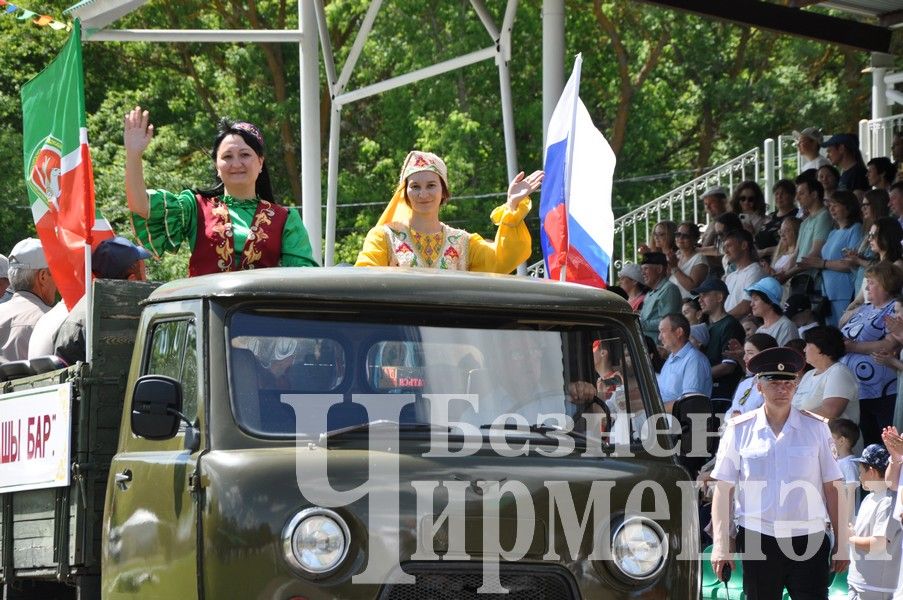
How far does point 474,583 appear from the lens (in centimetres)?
548

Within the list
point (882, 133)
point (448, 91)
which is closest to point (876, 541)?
point (882, 133)

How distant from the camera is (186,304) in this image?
5.89 metres

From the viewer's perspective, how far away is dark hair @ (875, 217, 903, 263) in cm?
1224

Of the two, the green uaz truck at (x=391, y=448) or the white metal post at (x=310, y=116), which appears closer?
the green uaz truck at (x=391, y=448)

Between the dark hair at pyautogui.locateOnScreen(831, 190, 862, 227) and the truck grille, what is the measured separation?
28.9ft

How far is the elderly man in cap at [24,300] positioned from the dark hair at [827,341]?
536 cm

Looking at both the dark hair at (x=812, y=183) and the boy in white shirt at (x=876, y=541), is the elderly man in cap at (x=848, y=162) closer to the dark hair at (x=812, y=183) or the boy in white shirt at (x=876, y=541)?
the dark hair at (x=812, y=183)

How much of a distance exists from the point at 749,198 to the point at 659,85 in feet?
61.5

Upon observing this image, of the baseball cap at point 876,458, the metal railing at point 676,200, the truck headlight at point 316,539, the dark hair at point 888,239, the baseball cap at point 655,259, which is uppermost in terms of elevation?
the metal railing at point 676,200

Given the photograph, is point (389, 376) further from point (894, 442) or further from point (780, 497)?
point (894, 442)

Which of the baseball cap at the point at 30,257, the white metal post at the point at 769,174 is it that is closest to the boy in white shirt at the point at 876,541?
the baseball cap at the point at 30,257

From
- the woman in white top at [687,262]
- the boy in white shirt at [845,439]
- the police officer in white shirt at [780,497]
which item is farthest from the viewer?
the woman in white top at [687,262]

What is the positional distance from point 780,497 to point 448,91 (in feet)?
89.6

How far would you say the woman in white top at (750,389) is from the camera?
36.1 feet
